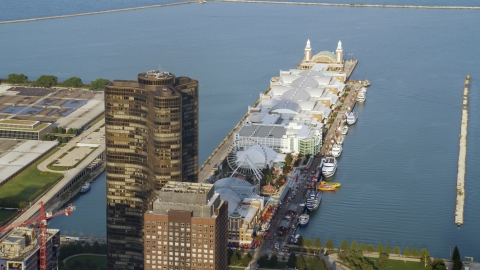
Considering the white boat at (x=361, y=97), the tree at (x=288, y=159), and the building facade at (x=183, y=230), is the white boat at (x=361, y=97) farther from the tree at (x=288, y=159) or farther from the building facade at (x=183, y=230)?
the building facade at (x=183, y=230)

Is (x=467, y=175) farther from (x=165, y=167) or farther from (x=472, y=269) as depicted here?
(x=165, y=167)

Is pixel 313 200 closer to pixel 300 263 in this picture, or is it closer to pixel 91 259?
pixel 300 263

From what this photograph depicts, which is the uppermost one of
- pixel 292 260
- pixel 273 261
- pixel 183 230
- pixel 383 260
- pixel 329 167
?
pixel 183 230

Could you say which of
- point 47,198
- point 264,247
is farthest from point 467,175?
point 47,198

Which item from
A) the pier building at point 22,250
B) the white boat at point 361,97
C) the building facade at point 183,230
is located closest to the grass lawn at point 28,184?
the pier building at point 22,250

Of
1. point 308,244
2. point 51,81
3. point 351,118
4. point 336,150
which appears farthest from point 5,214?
point 51,81
